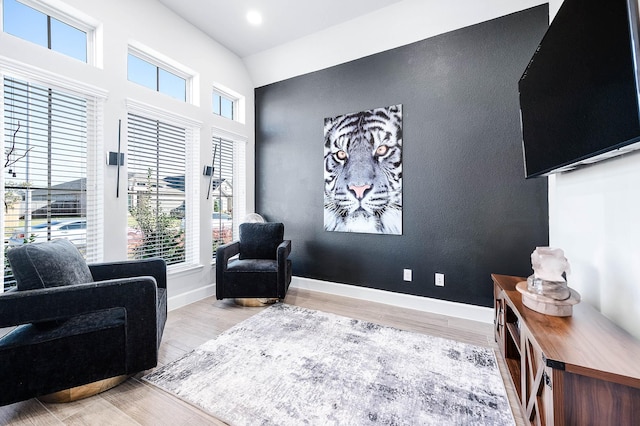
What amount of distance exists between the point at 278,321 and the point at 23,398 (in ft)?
5.54

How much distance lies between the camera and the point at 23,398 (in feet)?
4.50

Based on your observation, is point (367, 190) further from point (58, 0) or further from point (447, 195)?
point (58, 0)

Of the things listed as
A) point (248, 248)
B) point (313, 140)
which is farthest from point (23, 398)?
point (313, 140)

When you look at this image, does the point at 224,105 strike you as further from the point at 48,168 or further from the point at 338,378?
the point at 338,378

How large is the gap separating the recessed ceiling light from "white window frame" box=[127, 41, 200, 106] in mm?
903

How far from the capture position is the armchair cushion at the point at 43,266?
150 centimetres

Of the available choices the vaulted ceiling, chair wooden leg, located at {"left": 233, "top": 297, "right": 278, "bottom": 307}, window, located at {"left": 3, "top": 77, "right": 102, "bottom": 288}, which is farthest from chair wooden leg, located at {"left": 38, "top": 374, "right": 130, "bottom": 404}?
the vaulted ceiling

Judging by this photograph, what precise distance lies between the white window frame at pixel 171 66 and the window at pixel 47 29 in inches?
15.0

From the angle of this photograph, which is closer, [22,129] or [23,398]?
[23,398]

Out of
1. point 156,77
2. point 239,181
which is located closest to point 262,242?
point 239,181

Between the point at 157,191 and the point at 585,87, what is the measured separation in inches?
139

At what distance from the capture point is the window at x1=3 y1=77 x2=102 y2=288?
195cm

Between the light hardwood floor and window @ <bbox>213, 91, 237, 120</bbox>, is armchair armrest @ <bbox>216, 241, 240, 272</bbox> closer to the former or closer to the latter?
the light hardwood floor

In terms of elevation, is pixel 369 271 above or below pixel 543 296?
below
